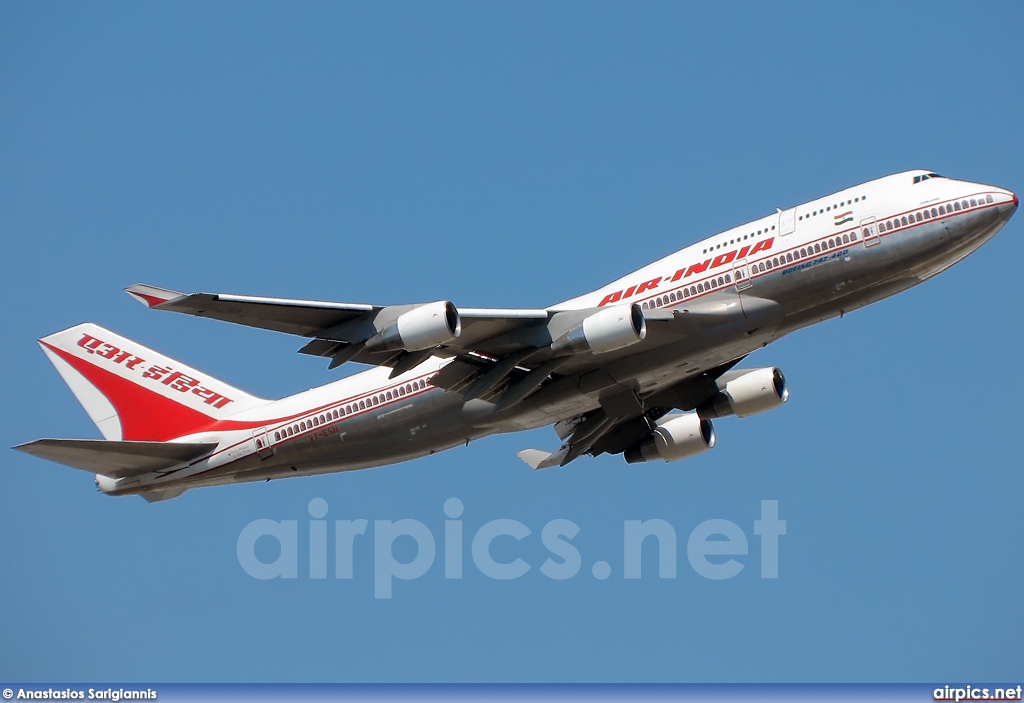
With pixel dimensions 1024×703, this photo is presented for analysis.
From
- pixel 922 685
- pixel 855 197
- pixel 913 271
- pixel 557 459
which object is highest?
pixel 855 197

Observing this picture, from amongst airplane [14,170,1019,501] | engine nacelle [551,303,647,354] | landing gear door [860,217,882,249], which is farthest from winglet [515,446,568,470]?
landing gear door [860,217,882,249]

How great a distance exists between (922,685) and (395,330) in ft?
54.3

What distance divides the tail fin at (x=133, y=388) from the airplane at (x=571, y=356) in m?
0.10

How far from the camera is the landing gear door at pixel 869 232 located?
36594 mm

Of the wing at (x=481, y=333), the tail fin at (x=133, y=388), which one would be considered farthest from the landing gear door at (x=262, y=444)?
the wing at (x=481, y=333)

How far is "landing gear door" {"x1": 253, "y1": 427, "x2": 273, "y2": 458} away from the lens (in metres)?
42.8

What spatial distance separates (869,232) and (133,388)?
1026 inches

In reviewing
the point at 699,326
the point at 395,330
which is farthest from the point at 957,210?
the point at 395,330

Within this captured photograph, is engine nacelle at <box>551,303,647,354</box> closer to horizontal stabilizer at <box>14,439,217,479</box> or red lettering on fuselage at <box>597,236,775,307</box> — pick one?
red lettering on fuselage at <box>597,236,775,307</box>

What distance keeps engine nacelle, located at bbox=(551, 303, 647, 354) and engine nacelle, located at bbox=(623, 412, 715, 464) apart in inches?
333

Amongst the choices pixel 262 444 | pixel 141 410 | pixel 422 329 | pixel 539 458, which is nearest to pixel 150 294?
pixel 422 329

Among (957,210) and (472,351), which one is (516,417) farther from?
(957,210)

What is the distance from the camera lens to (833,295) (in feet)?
122

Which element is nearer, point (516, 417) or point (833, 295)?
point (833, 295)
